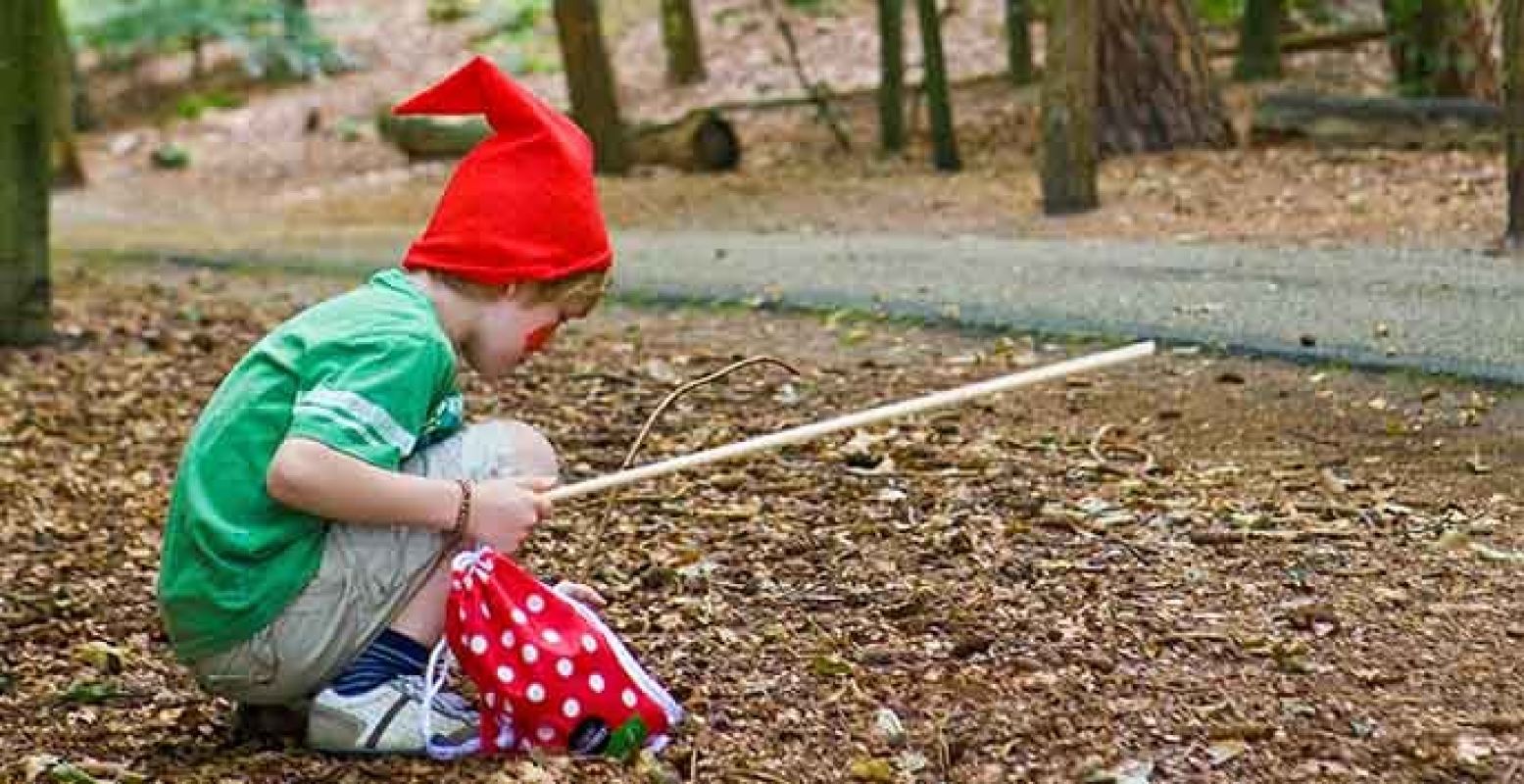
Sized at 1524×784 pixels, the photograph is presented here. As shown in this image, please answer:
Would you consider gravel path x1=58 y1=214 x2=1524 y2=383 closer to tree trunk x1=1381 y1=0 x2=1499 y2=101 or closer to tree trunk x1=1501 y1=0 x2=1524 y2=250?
tree trunk x1=1501 y1=0 x2=1524 y2=250

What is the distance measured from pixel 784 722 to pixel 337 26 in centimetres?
2294

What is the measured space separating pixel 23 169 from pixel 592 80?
24.1 feet

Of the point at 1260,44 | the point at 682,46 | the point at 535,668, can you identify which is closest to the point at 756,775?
the point at 535,668

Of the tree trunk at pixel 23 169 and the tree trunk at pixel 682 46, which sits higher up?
the tree trunk at pixel 23 169

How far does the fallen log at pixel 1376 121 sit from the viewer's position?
11648 millimetres

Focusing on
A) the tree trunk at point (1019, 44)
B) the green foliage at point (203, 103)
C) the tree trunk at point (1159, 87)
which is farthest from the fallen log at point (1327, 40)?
the green foliage at point (203, 103)

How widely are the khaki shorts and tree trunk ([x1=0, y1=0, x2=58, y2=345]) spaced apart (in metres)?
4.98

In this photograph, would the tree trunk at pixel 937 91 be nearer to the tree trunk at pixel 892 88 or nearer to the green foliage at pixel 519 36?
the tree trunk at pixel 892 88

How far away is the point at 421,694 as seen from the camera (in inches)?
131

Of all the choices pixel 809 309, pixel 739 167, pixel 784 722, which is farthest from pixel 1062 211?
pixel 784 722

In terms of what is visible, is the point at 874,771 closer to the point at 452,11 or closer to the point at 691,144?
the point at 691,144

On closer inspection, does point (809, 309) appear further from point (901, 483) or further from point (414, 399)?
point (414, 399)

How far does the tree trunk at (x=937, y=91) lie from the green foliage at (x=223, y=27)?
944cm

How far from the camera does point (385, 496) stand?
314 centimetres
